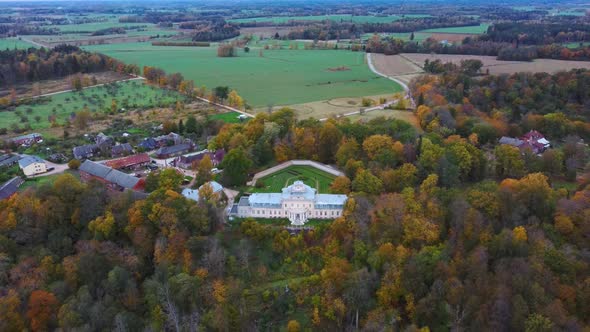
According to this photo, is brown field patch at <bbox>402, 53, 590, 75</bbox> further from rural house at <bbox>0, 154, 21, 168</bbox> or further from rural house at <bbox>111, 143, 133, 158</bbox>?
rural house at <bbox>0, 154, 21, 168</bbox>

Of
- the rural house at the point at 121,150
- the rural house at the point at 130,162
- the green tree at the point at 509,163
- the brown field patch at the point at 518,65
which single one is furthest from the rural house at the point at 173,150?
the brown field patch at the point at 518,65

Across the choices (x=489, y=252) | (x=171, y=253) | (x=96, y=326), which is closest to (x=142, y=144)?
(x=171, y=253)

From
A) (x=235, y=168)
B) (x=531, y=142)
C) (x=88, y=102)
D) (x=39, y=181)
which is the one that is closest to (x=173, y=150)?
(x=235, y=168)

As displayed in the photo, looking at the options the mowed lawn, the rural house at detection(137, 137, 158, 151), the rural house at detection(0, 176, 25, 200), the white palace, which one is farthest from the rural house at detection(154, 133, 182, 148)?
the white palace

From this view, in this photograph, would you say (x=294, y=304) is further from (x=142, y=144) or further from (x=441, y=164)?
(x=142, y=144)

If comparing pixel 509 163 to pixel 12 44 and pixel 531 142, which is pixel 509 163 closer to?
pixel 531 142

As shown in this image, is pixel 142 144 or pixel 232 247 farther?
pixel 142 144

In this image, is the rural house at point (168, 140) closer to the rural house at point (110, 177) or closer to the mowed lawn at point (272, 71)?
the rural house at point (110, 177)

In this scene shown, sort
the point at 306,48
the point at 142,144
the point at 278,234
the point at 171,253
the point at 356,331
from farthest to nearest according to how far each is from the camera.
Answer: the point at 306,48, the point at 142,144, the point at 278,234, the point at 171,253, the point at 356,331
